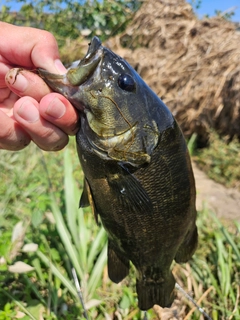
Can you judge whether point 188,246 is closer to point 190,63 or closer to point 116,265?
point 116,265

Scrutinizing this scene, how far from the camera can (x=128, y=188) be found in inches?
56.2

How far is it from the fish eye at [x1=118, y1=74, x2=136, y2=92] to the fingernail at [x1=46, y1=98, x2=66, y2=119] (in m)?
0.24

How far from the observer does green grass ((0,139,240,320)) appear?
88.4 inches

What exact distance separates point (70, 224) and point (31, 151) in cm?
230

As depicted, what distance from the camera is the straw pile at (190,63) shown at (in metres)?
5.70

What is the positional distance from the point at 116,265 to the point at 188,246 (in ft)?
1.18

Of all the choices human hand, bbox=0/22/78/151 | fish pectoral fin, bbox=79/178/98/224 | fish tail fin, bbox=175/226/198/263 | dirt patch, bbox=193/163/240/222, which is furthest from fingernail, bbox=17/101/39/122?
dirt patch, bbox=193/163/240/222

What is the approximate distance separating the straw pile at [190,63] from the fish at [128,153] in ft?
14.3

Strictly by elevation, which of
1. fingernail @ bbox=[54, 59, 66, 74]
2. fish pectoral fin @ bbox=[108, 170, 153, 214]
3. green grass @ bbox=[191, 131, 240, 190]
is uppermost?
fingernail @ bbox=[54, 59, 66, 74]

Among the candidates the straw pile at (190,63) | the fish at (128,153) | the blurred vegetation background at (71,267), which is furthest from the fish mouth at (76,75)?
the straw pile at (190,63)

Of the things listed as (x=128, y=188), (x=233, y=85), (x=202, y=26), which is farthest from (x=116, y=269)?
(x=202, y=26)

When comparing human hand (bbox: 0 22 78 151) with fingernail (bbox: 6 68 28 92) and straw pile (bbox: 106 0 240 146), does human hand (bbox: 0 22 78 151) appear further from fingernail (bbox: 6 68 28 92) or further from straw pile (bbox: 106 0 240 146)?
straw pile (bbox: 106 0 240 146)

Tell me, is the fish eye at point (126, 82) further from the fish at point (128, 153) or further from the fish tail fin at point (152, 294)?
the fish tail fin at point (152, 294)

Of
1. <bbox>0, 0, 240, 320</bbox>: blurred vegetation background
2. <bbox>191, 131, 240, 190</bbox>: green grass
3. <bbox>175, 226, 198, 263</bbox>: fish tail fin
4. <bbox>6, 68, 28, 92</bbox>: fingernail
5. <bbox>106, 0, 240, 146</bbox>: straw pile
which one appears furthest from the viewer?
<bbox>106, 0, 240, 146</bbox>: straw pile
